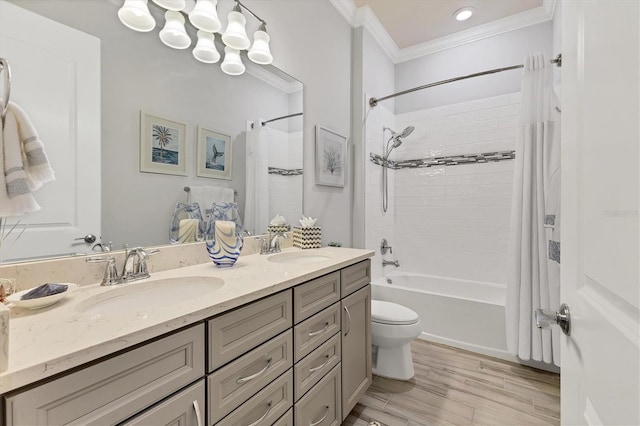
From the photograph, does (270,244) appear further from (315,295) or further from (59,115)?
(59,115)

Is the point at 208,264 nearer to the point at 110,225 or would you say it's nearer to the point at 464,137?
the point at 110,225

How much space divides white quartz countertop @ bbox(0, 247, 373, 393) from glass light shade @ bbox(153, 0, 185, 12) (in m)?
1.14

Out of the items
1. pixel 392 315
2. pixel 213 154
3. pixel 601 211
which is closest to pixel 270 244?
pixel 213 154

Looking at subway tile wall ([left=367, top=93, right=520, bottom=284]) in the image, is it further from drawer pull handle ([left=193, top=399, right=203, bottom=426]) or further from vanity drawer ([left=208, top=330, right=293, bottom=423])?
drawer pull handle ([left=193, top=399, right=203, bottom=426])

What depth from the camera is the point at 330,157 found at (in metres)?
2.27

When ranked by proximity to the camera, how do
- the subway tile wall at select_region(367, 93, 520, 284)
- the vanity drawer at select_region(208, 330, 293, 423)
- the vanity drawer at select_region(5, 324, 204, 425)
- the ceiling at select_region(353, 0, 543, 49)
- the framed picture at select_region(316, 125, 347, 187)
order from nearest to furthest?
the vanity drawer at select_region(5, 324, 204, 425), the vanity drawer at select_region(208, 330, 293, 423), the framed picture at select_region(316, 125, 347, 187), the ceiling at select_region(353, 0, 543, 49), the subway tile wall at select_region(367, 93, 520, 284)

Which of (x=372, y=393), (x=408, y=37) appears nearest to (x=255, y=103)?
(x=372, y=393)

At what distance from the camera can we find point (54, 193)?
94cm

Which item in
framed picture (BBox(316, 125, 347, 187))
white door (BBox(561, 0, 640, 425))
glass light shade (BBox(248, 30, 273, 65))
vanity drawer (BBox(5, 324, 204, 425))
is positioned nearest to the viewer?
white door (BBox(561, 0, 640, 425))

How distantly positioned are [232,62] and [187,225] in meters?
0.92

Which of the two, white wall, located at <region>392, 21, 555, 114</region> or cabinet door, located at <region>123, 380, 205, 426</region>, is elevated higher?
white wall, located at <region>392, 21, 555, 114</region>

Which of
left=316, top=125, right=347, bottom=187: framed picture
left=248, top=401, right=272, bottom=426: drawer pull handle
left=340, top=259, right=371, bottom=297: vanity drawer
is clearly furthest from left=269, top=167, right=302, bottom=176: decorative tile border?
left=248, top=401, right=272, bottom=426: drawer pull handle

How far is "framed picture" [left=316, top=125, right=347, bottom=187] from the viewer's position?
84.7 inches

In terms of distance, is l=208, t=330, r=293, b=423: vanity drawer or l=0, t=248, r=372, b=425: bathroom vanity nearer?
l=0, t=248, r=372, b=425: bathroom vanity
